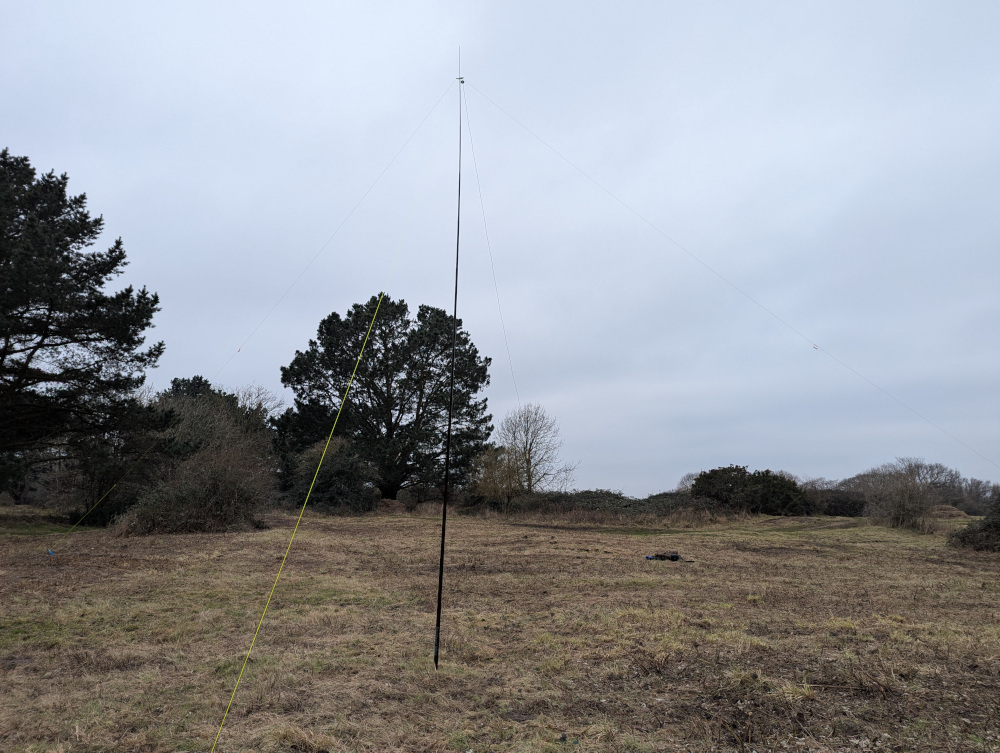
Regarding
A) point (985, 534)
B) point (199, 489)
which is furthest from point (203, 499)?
point (985, 534)

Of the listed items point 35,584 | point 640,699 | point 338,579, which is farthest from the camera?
point 338,579

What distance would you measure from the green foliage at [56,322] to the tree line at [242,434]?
0.04 meters

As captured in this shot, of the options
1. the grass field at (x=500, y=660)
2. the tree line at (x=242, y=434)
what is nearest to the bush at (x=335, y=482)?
the tree line at (x=242, y=434)

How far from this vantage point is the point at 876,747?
3463 mm

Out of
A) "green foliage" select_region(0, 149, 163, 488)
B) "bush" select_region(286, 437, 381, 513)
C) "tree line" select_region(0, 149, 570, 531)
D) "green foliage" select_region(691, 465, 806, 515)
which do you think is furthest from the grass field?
"green foliage" select_region(691, 465, 806, 515)

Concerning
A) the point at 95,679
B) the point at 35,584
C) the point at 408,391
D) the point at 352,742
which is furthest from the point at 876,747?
the point at 408,391

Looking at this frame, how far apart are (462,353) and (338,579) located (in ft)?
86.6

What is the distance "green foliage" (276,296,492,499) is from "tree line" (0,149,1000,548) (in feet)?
0.33

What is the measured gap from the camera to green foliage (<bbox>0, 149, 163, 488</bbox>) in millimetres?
15422

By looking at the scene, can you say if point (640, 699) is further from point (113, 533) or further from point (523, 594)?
point (113, 533)

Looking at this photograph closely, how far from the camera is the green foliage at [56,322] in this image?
1542 cm

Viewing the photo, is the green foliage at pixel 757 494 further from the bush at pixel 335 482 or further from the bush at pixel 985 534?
the bush at pixel 335 482

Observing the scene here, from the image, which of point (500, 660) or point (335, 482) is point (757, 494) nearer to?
point (335, 482)

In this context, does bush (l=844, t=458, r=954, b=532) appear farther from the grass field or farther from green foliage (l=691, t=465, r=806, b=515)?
the grass field
